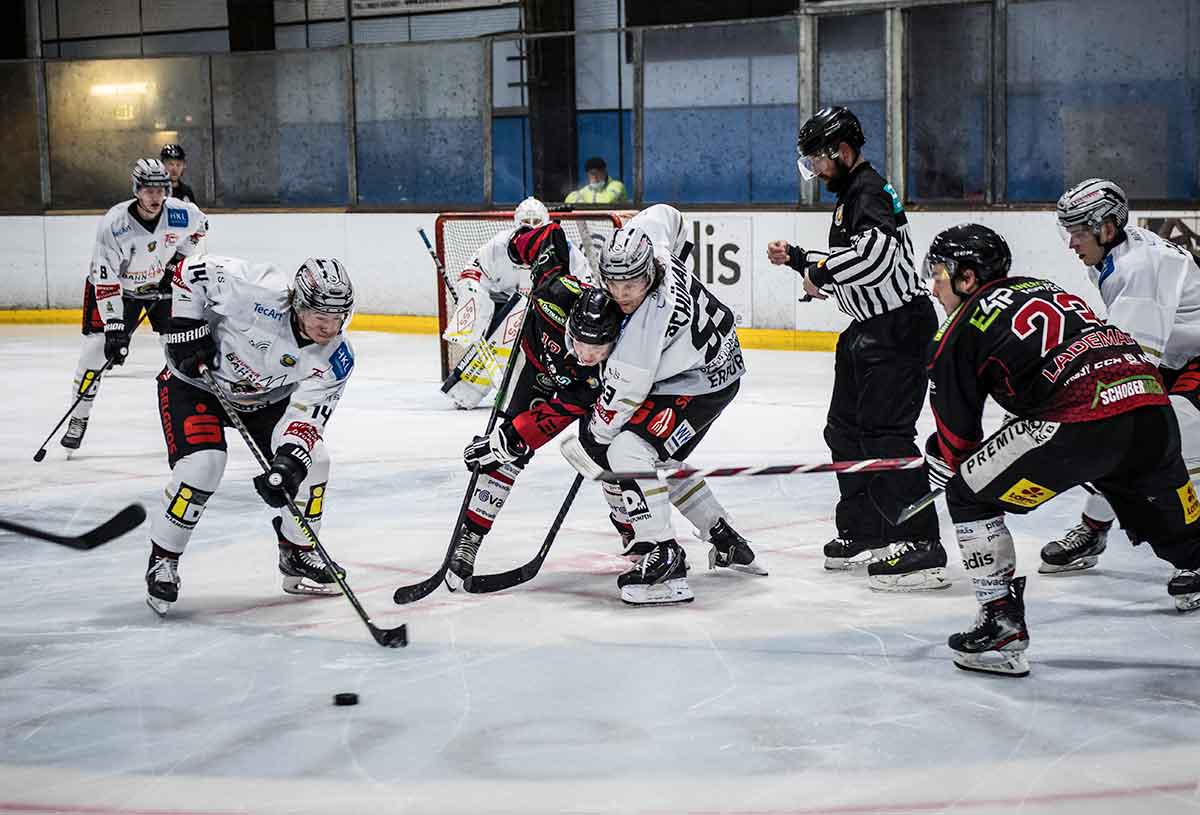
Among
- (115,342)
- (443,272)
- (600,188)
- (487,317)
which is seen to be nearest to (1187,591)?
(487,317)

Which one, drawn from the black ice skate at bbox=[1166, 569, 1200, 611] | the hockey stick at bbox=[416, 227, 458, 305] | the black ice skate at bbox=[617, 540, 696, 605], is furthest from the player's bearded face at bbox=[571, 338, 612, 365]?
the hockey stick at bbox=[416, 227, 458, 305]

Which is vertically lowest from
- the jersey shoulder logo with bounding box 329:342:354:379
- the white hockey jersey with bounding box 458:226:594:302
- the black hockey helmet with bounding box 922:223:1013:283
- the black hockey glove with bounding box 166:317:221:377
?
the jersey shoulder logo with bounding box 329:342:354:379

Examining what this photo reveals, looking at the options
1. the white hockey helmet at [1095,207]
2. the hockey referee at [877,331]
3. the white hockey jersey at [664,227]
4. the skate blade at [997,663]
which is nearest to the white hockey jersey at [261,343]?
the white hockey jersey at [664,227]

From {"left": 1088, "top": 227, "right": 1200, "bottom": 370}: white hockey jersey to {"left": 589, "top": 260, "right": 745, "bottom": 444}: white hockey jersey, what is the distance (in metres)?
1.02

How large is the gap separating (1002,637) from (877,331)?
1202 millimetres

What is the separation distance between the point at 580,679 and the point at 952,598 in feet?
3.95

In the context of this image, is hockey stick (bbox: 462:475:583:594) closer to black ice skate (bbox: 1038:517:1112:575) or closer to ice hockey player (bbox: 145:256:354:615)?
ice hockey player (bbox: 145:256:354:615)

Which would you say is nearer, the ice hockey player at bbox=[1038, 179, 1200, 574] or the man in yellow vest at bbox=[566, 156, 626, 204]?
the ice hockey player at bbox=[1038, 179, 1200, 574]

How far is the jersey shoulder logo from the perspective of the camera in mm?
4172

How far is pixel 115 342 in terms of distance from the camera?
6.98 meters

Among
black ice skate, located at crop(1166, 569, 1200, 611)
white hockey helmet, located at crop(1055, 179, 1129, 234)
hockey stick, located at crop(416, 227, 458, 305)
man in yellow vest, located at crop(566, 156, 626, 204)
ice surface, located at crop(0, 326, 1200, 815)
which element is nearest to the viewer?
ice surface, located at crop(0, 326, 1200, 815)

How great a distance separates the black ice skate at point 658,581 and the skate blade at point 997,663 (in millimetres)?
905

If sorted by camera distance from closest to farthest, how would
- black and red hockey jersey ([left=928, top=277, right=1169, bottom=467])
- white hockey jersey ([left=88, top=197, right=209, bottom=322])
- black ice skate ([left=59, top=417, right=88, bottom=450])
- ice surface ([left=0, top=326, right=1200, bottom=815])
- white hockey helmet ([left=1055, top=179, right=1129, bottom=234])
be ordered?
ice surface ([left=0, top=326, right=1200, bottom=815]) → black and red hockey jersey ([left=928, top=277, right=1169, bottom=467]) → white hockey helmet ([left=1055, top=179, right=1129, bottom=234]) → black ice skate ([left=59, top=417, right=88, bottom=450]) → white hockey jersey ([left=88, top=197, right=209, bottom=322])

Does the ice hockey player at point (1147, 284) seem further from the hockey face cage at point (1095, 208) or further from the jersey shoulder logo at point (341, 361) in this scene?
the jersey shoulder logo at point (341, 361)
